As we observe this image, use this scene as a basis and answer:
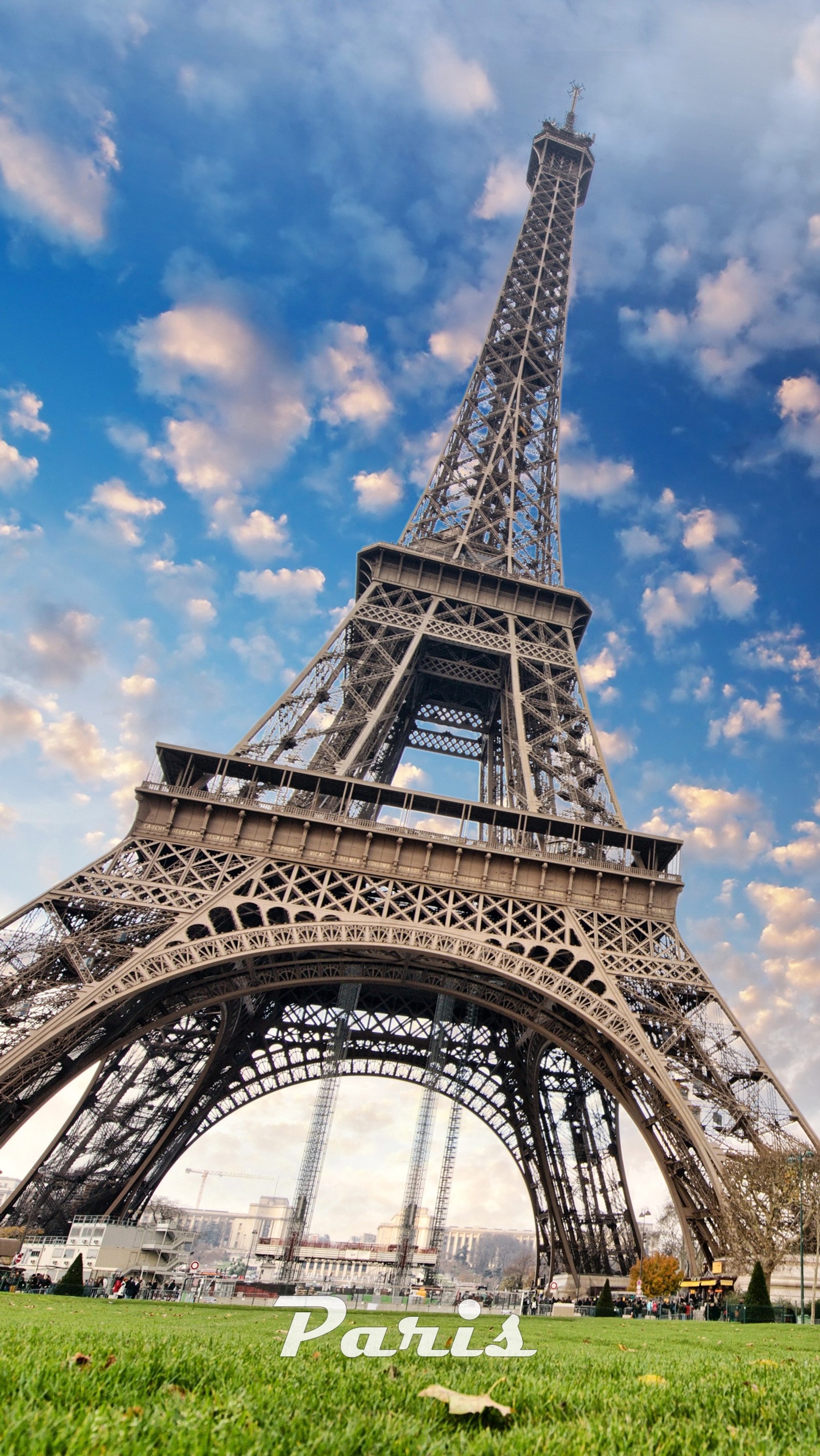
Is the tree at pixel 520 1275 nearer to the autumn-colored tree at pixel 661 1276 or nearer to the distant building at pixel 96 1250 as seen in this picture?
the autumn-colored tree at pixel 661 1276

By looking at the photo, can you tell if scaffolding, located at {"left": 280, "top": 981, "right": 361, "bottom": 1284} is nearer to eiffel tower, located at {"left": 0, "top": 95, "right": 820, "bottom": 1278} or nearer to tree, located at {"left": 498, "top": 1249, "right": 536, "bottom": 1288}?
eiffel tower, located at {"left": 0, "top": 95, "right": 820, "bottom": 1278}

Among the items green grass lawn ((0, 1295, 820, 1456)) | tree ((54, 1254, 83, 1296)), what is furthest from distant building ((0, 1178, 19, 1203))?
green grass lawn ((0, 1295, 820, 1456))

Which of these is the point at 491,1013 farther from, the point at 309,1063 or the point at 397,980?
the point at 397,980

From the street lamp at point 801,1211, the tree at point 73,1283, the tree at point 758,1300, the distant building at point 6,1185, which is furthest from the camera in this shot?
the distant building at point 6,1185

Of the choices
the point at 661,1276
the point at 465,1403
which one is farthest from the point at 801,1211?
the point at 661,1276

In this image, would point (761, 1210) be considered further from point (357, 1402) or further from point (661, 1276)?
point (661, 1276)

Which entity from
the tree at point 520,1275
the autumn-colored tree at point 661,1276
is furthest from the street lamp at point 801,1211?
the tree at point 520,1275
